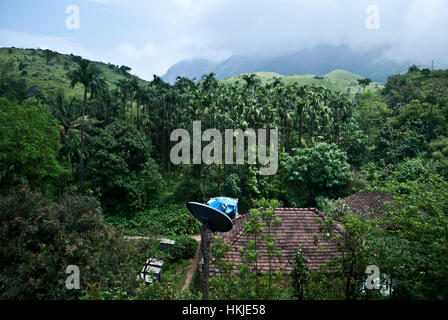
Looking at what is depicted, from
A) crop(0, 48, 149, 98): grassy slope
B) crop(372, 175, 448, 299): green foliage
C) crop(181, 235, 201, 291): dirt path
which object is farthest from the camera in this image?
crop(0, 48, 149, 98): grassy slope

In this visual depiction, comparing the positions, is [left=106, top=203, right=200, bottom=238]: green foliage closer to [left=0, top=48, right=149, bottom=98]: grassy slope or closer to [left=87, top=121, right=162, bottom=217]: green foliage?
[left=87, top=121, right=162, bottom=217]: green foliage

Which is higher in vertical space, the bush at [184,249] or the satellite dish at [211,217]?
the satellite dish at [211,217]

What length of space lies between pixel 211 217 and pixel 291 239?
36.8 ft

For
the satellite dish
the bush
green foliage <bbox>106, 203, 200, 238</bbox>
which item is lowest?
the bush

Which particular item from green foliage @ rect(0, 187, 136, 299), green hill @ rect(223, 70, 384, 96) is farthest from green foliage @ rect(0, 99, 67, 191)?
green hill @ rect(223, 70, 384, 96)

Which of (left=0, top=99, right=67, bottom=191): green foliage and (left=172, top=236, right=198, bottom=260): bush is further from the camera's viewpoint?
(left=0, top=99, right=67, bottom=191): green foliage

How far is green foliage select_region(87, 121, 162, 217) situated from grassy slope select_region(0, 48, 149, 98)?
97.8 ft

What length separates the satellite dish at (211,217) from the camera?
173 inches

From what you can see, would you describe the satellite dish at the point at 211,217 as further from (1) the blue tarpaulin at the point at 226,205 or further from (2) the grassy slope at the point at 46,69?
(2) the grassy slope at the point at 46,69

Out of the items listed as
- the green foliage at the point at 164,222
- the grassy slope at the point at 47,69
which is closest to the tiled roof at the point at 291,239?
the green foliage at the point at 164,222

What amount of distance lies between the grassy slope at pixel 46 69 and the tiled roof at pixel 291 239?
45801 mm

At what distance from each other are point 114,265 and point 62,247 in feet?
5.57

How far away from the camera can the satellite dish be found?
439 centimetres

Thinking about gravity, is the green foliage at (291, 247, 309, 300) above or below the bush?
above
